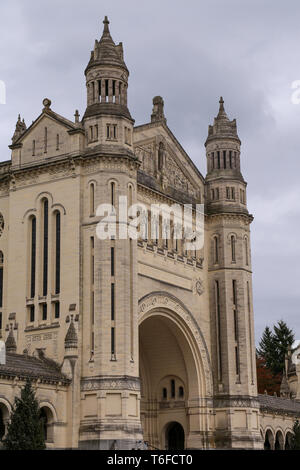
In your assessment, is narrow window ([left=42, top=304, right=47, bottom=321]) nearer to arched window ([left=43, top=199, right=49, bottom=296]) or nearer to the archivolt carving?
arched window ([left=43, top=199, right=49, bottom=296])

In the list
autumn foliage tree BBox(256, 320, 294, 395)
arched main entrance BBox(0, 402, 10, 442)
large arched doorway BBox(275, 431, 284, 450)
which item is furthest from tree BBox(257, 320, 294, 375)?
arched main entrance BBox(0, 402, 10, 442)

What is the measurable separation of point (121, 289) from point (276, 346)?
59868 mm

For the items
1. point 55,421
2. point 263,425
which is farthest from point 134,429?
point 263,425

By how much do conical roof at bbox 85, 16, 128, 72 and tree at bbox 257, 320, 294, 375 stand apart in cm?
5914

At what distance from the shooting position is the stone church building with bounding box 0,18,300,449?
181 ft

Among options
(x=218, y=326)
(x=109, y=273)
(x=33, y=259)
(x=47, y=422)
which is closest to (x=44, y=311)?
(x=33, y=259)

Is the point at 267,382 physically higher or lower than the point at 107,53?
lower

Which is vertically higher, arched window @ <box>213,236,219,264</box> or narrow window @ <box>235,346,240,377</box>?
arched window @ <box>213,236,219,264</box>

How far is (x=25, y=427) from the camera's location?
46281mm

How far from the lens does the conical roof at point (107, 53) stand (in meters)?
60.2

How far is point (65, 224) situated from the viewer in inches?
2323

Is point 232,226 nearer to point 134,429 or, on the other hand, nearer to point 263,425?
point 263,425

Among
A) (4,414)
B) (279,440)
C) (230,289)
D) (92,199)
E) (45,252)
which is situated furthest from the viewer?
(279,440)

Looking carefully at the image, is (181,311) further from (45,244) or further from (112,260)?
(45,244)
